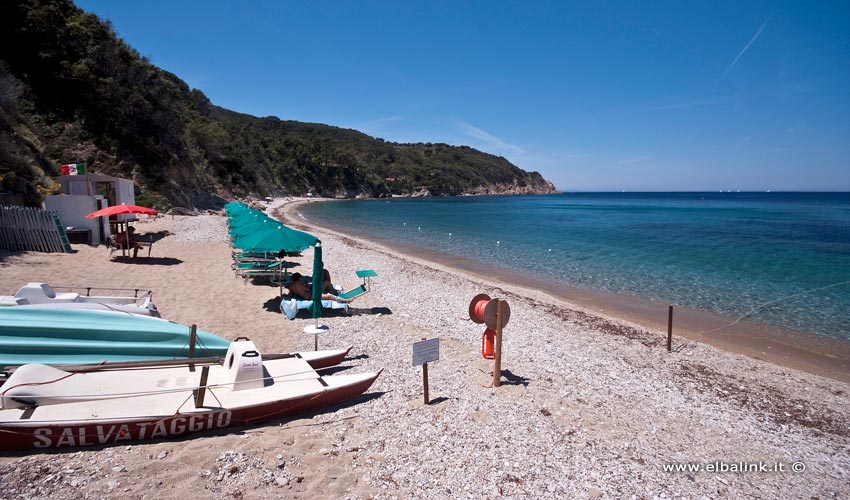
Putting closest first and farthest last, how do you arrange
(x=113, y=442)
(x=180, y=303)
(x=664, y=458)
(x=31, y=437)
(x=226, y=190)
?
(x=31, y=437)
(x=113, y=442)
(x=664, y=458)
(x=180, y=303)
(x=226, y=190)

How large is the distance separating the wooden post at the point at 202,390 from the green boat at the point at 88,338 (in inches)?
31.2

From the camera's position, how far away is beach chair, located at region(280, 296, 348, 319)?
8.87 meters

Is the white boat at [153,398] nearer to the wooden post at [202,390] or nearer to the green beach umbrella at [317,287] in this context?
the wooden post at [202,390]

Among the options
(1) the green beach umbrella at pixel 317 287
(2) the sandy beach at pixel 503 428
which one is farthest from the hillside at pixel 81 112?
(1) the green beach umbrella at pixel 317 287

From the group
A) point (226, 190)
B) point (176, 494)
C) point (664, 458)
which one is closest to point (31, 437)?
point (176, 494)

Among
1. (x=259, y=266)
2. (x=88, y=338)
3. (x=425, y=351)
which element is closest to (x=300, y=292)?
(x=259, y=266)

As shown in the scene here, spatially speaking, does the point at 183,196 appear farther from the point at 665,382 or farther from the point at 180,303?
the point at 665,382

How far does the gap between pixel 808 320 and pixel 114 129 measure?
35618 millimetres

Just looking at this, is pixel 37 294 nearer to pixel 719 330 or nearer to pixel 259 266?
pixel 259 266

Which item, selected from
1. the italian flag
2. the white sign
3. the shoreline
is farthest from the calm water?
the italian flag

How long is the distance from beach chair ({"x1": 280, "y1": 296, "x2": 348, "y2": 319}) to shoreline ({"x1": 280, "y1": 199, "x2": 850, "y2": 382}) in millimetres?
6831

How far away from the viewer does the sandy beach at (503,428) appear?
400 cm

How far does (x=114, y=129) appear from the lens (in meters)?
27.2

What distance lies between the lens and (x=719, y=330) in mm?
10883
